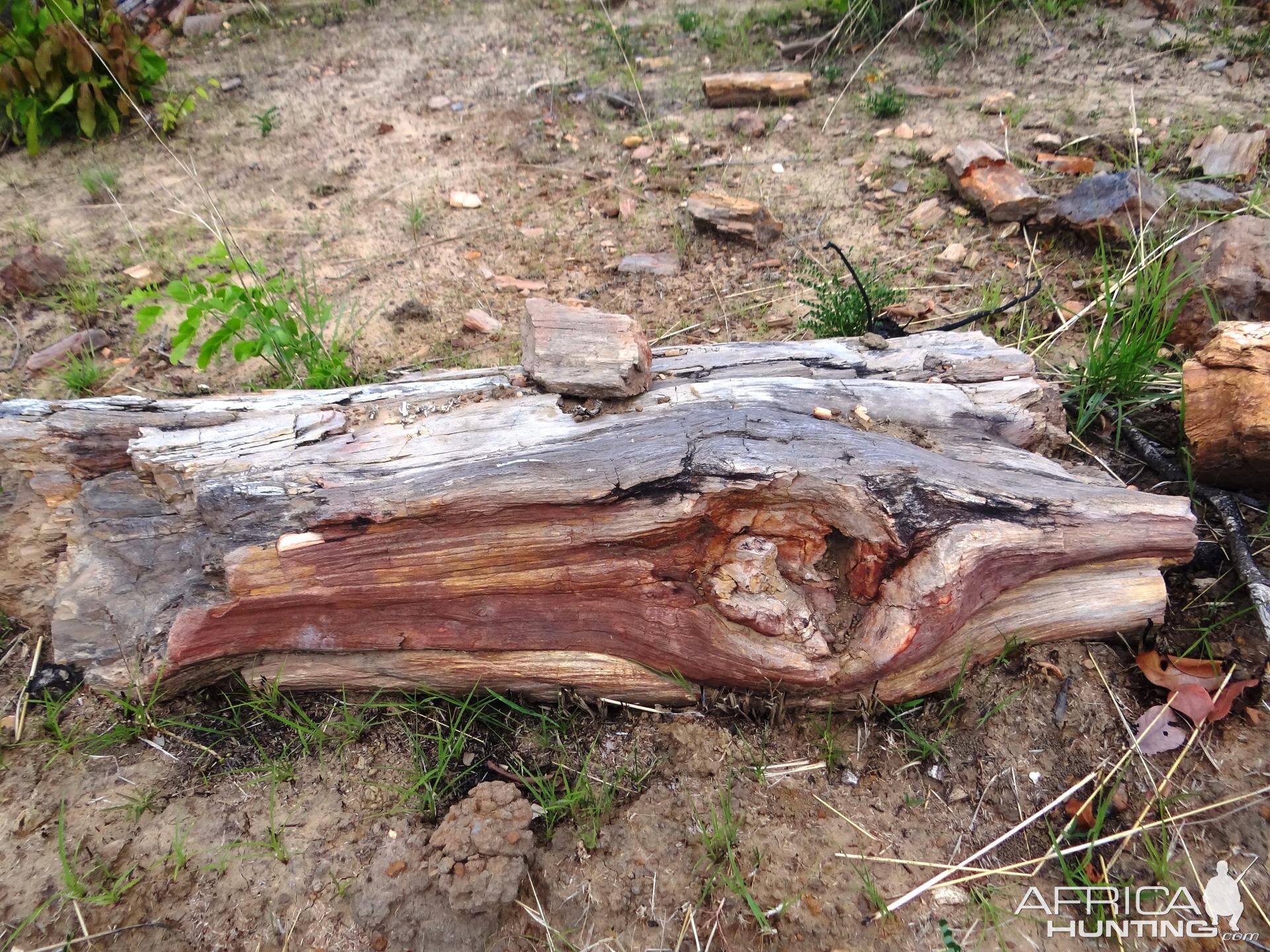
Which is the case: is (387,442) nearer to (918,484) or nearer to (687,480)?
(687,480)

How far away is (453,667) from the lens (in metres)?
2.22

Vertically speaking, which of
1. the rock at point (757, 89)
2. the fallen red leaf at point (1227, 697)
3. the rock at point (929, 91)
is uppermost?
the rock at point (757, 89)

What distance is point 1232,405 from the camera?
2.30 m

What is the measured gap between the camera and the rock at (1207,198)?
12.0 feet

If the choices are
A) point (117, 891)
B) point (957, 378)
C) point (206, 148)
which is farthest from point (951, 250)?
point (206, 148)

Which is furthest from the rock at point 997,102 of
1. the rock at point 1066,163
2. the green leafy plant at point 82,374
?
the green leafy plant at point 82,374

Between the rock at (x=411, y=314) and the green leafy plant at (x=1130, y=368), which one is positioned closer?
the green leafy plant at (x=1130, y=368)

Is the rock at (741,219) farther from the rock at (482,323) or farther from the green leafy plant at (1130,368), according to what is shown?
the green leafy plant at (1130,368)

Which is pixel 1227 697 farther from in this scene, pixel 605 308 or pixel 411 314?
pixel 411 314

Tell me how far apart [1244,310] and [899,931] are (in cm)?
269

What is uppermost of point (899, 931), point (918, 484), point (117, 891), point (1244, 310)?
point (918, 484)

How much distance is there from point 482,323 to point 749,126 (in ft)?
8.39

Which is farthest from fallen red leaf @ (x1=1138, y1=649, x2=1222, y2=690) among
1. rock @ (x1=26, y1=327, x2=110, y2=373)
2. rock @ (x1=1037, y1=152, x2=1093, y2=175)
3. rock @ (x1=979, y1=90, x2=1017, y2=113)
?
rock @ (x1=26, y1=327, x2=110, y2=373)

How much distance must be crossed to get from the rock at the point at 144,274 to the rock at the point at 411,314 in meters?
1.45
